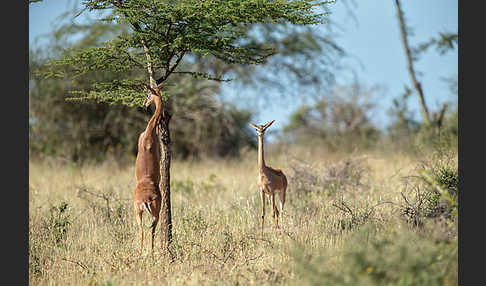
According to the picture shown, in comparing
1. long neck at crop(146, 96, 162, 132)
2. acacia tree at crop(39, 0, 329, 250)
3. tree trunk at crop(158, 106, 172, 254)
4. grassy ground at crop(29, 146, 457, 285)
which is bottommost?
grassy ground at crop(29, 146, 457, 285)

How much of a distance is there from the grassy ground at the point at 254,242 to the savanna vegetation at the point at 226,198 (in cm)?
2

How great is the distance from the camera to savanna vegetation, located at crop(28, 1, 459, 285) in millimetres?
4781

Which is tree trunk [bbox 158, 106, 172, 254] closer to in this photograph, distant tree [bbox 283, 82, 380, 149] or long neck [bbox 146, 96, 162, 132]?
long neck [bbox 146, 96, 162, 132]

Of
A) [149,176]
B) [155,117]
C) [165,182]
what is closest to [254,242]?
[165,182]

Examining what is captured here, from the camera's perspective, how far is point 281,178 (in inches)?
285

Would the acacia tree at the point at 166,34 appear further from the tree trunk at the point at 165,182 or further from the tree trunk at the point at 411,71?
the tree trunk at the point at 411,71

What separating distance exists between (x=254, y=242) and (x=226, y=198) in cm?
391

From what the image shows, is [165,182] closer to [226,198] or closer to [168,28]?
[168,28]

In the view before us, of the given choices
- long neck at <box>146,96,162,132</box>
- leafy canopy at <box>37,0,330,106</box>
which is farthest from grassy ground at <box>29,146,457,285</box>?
leafy canopy at <box>37,0,330,106</box>

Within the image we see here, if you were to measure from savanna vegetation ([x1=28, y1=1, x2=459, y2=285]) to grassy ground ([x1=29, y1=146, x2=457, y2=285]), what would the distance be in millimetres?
25

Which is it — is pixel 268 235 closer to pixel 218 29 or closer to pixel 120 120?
pixel 218 29

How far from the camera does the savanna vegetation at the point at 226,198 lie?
4.78m

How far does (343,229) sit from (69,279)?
152 inches

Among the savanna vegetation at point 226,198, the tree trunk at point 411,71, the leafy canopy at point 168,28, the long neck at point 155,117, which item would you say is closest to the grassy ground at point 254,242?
the savanna vegetation at point 226,198
